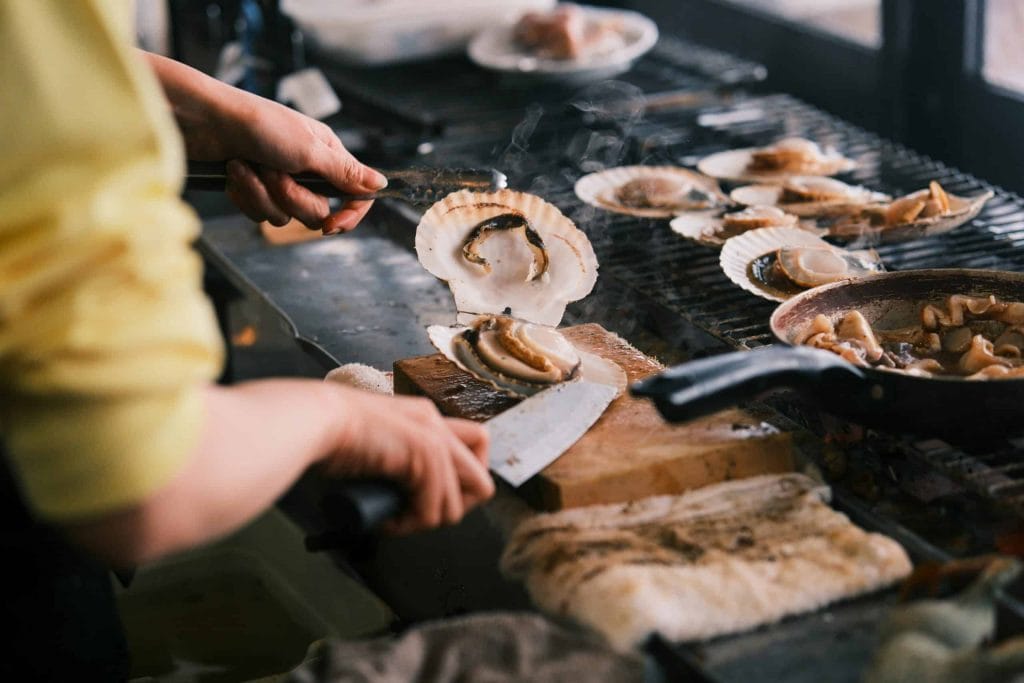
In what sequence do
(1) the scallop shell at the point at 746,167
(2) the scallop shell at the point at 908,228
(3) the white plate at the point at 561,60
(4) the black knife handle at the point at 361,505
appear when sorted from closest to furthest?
1. (4) the black knife handle at the point at 361,505
2. (2) the scallop shell at the point at 908,228
3. (1) the scallop shell at the point at 746,167
4. (3) the white plate at the point at 561,60

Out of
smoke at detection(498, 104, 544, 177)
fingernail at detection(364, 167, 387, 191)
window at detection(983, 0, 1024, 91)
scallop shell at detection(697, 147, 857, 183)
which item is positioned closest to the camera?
fingernail at detection(364, 167, 387, 191)

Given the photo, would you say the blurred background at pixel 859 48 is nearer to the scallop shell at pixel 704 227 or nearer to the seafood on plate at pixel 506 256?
the scallop shell at pixel 704 227

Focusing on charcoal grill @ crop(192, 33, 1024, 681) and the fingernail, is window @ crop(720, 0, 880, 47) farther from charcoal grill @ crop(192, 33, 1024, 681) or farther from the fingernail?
the fingernail

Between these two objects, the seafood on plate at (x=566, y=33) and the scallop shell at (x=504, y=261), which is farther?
the seafood on plate at (x=566, y=33)

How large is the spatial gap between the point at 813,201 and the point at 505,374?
3.69 ft

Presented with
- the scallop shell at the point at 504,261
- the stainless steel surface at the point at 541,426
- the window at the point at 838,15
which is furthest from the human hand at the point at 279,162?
the window at the point at 838,15

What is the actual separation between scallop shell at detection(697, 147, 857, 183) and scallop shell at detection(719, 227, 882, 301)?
422 mm

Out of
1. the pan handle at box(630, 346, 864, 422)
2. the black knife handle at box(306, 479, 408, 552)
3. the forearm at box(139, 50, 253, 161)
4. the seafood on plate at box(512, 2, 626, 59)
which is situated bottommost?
the seafood on plate at box(512, 2, 626, 59)

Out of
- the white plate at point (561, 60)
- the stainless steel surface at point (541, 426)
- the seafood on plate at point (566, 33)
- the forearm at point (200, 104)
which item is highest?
the forearm at point (200, 104)

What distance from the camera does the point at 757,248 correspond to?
238cm

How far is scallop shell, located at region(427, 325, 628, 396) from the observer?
5.98ft

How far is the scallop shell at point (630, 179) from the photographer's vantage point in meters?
2.69

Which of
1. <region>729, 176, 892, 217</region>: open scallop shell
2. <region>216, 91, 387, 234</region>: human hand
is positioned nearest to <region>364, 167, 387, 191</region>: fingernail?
<region>216, 91, 387, 234</region>: human hand

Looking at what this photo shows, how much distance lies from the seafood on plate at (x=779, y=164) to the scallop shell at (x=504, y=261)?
0.95 metres
